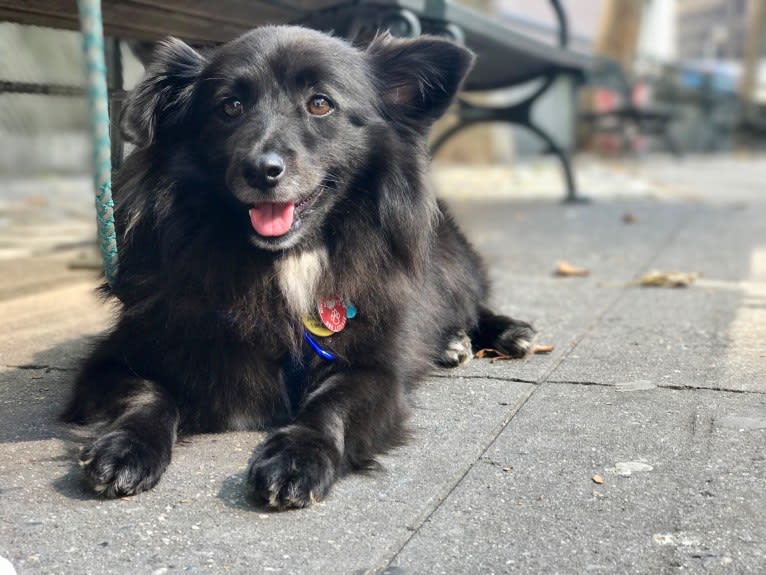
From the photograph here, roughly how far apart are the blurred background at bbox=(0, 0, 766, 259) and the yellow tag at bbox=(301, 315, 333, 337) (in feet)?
5.31

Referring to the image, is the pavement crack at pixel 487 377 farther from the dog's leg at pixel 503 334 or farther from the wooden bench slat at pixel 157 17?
the wooden bench slat at pixel 157 17

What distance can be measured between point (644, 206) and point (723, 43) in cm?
3828

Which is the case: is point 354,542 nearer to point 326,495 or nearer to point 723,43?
point 326,495

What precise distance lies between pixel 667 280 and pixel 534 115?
1215cm

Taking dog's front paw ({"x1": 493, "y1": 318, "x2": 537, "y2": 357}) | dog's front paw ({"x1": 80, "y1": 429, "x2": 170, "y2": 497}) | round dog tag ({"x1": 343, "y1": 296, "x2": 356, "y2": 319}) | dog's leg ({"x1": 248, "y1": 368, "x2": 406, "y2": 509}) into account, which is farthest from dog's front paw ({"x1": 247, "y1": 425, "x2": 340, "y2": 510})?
dog's front paw ({"x1": 493, "y1": 318, "x2": 537, "y2": 357})

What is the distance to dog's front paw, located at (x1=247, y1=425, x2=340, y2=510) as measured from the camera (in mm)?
2020

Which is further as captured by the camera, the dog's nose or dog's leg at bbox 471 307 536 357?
dog's leg at bbox 471 307 536 357

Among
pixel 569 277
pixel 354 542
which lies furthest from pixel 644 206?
pixel 354 542

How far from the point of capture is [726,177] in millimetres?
12516

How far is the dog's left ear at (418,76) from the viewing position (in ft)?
9.68

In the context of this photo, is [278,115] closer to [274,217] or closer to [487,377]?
[274,217]

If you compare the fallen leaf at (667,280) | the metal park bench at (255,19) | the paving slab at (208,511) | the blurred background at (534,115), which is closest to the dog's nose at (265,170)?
the paving slab at (208,511)

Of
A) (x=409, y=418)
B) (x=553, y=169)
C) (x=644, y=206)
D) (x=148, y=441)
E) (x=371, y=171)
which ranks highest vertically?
(x=371, y=171)

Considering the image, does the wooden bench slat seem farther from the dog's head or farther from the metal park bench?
the dog's head
